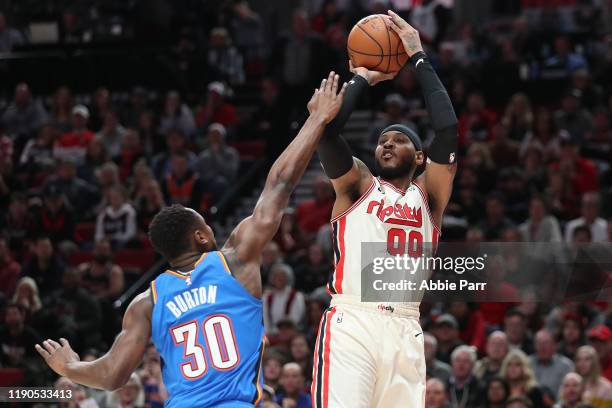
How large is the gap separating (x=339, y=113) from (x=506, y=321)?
19.5 ft

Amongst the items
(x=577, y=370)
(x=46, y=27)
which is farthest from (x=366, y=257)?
(x=46, y=27)

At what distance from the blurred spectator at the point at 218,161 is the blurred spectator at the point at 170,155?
0.56ft

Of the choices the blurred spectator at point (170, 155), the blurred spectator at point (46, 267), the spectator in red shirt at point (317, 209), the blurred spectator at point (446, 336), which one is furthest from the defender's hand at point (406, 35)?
the blurred spectator at point (170, 155)

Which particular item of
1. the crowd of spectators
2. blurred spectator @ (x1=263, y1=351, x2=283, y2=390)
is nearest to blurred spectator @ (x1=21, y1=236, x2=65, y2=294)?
the crowd of spectators

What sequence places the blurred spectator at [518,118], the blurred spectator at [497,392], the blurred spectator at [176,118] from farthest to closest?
1. the blurred spectator at [176,118]
2. the blurred spectator at [518,118]
3. the blurred spectator at [497,392]

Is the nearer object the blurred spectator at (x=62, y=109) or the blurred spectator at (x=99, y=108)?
the blurred spectator at (x=62, y=109)

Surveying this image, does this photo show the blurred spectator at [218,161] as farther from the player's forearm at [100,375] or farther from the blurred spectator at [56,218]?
the player's forearm at [100,375]

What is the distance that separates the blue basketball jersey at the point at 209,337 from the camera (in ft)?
19.6

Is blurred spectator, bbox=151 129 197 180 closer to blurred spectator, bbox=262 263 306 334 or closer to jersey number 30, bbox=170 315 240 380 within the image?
blurred spectator, bbox=262 263 306 334

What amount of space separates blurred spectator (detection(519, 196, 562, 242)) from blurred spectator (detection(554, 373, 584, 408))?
2.74 metres

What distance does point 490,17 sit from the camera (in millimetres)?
23047

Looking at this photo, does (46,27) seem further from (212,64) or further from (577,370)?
(577,370)

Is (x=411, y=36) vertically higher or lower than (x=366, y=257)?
higher

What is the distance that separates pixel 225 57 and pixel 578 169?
6.83 metres
